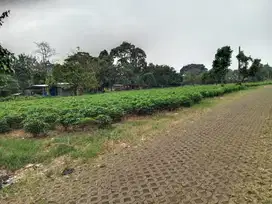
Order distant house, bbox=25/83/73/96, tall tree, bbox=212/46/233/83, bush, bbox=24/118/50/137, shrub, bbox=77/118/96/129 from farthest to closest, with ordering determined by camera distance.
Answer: distant house, bbox=25/83/73/96
tall tree, bbox=212/46/233/83
shrub, bbox=77/118/96/129
bush, bbox=24/118/50/137

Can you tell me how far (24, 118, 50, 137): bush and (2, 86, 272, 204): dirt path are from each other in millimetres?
3378

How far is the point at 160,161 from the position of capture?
523 centimetres

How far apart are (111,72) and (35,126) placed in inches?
2007

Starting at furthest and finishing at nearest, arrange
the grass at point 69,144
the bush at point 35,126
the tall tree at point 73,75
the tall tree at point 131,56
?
the tall tree at point 131,56 → the tall tree at point 73,75 → the bush at point 35,126 → the grass at point 69,144

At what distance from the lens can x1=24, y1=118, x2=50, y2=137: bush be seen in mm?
7844

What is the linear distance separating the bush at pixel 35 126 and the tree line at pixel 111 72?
Result: 3.98 m

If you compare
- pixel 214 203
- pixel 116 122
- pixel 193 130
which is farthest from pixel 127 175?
pixel 116 122

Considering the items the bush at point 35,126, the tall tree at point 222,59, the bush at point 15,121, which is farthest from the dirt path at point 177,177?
the tall tree at point 222,59

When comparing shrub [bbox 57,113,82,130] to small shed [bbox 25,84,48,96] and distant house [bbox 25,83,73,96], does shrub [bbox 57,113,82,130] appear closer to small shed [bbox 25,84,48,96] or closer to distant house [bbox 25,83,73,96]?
distant house [bbox 25,83,73,96]

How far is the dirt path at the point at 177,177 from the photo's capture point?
3625 millimetres

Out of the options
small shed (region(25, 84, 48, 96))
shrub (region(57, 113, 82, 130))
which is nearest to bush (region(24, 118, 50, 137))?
shrub (region(57, 113, 82, 130))

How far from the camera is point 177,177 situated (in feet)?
14.0

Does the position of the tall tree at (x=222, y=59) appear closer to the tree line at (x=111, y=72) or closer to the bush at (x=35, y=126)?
the tree line at (x=111, y=72)

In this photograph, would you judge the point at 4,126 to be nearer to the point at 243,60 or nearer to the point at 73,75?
the point at 73,75
